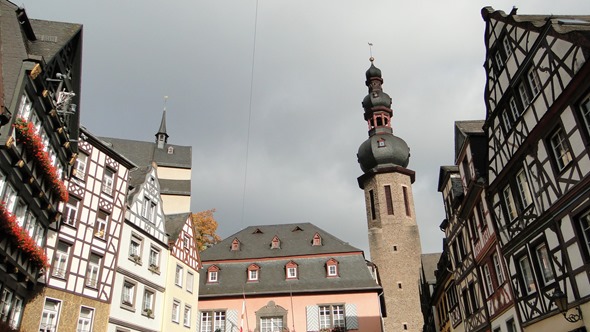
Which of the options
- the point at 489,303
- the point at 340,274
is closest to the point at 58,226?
the point at 489,303

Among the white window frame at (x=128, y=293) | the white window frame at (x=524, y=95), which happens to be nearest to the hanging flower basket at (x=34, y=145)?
the white window frame at (x=128, y=293)

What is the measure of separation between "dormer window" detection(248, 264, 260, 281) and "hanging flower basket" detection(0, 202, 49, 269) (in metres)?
18.9

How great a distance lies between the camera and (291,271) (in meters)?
34.0

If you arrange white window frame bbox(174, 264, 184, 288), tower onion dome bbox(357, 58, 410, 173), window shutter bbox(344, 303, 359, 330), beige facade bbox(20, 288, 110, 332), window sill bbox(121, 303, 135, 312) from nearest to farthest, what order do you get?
beige facade bbox(20, 288, 110, 332)
window sill bbox(121, 303, 135, 312)
white window frame bbox(174, 264, 184, 288)
window shutter bbox(344, 303, 359, 330)
tower onion dome bbox(357, 58, 410, 173)

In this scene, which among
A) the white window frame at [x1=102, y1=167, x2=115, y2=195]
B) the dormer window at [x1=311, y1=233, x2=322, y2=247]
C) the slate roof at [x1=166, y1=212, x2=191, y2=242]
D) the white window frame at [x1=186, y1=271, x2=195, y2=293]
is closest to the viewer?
the white window frame at [x1=102, y1=167, x2=115, y2=195]

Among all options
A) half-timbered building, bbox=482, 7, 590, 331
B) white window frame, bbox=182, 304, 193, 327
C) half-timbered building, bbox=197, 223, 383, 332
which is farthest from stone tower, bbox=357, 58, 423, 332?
half-timbered building, bbox=482, 7, 590, 331

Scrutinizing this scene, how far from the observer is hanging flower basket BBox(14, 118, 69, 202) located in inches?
568

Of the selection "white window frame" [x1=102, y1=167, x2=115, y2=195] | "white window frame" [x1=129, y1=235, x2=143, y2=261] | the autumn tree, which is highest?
the autumn tree

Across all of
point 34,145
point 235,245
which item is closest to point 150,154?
point 235,245

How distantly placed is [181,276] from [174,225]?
10.1 ft

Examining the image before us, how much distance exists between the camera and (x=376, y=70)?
54938mm

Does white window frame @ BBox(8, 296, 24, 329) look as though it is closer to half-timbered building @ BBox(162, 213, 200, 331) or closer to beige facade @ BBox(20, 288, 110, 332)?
beige facade @ BBox(20, 288, 110, 332)

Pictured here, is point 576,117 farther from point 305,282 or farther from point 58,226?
point 305,282

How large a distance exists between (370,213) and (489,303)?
25.5 m
